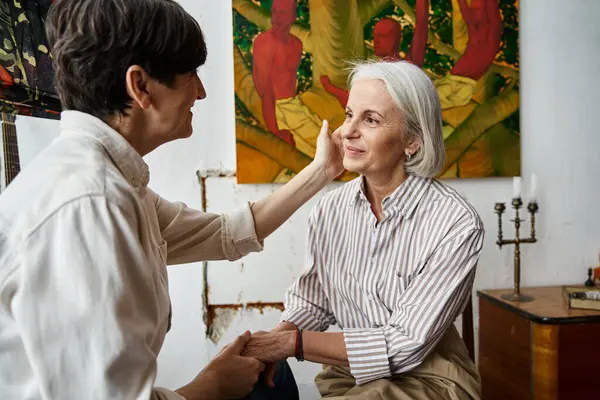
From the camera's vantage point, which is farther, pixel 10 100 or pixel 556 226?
pixel 556 226

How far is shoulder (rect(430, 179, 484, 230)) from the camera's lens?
133 cm

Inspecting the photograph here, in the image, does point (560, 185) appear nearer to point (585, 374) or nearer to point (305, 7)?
point (585, 374)

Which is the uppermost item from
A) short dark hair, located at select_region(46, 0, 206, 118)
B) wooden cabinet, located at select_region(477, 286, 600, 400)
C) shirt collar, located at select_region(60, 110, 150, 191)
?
short dark hair, located at select_region(46, 0, 206, 118)

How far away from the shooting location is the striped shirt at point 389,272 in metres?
1.28

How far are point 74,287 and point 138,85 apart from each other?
408mm

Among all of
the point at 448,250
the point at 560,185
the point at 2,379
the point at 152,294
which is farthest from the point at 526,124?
the point at 2,379

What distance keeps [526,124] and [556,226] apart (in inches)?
21.6

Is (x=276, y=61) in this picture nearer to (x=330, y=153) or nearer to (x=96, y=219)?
(x=330, y=153)

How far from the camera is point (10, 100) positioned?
1.35 meters

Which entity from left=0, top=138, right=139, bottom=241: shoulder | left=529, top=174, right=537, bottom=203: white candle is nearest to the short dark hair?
left=0, top=138, right=139, bottom=241: shoulder

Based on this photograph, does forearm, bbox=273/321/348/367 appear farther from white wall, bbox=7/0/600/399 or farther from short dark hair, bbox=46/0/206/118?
white wall, bbox=7/0/600/399

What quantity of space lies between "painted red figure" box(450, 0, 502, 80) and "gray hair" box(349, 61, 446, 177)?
1.01 metres

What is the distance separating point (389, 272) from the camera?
1.41 meters

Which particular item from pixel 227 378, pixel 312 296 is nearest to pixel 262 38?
pixel 312 296
